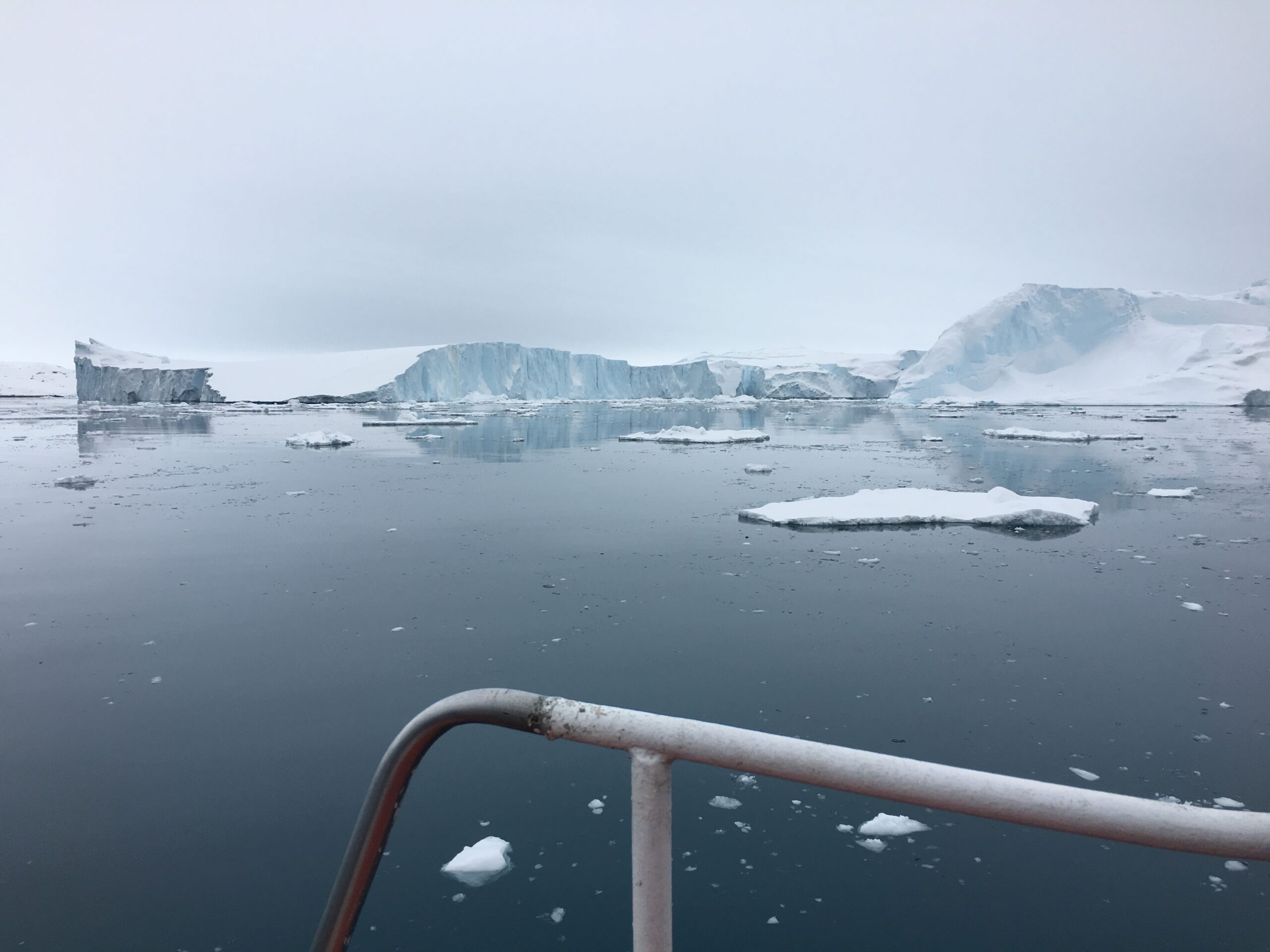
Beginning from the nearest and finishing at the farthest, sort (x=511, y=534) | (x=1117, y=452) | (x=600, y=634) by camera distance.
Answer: (x=600, y=634), (x=511, y=534), (x=1117, y=452)

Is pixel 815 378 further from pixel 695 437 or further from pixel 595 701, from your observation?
pixel 595 701

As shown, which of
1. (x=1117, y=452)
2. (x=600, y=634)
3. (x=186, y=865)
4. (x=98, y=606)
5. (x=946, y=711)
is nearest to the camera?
(x=186, y=865)

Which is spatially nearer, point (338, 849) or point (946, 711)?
point (338, 849)

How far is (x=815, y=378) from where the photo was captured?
56.8 m

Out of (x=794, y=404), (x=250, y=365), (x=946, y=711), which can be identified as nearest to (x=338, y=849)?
(x=946, y=711)

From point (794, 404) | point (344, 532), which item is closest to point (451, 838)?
point (344, 532)

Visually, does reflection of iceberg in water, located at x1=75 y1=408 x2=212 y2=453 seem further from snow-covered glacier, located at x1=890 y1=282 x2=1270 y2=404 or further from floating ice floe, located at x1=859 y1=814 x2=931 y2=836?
snow-covered glacier, located at x1=890 y1=282 x2=1270 y2=404

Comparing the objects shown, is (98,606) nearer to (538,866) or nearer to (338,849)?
(338,849)

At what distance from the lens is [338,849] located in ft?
7.68

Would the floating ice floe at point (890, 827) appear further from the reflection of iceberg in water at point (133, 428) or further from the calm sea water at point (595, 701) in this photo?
the reflection of iceberg in water at point (133, 428)

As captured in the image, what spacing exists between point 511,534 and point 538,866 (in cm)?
480

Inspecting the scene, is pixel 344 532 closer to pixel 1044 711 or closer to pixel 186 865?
pixel 186 865

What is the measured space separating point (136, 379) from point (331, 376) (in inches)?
454

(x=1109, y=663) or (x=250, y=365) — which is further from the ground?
(x=250, y=365)
